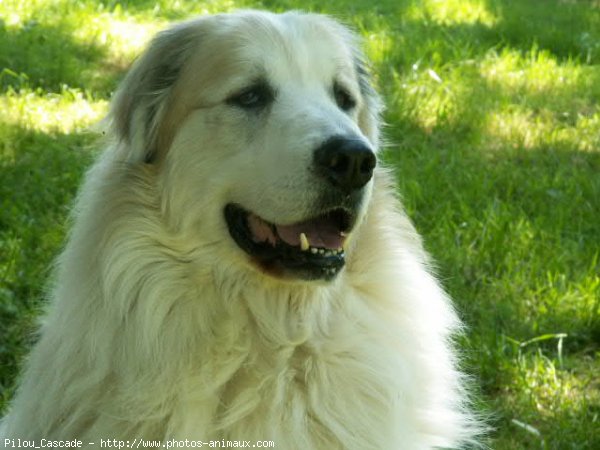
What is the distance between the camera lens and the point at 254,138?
3.40 meters

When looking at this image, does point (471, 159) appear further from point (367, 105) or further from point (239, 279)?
point (239, 279)

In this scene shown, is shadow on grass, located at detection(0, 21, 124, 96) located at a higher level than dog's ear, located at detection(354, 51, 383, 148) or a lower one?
lower

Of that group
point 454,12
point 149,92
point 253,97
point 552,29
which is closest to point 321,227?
point 253,97

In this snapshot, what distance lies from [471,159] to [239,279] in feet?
12.0

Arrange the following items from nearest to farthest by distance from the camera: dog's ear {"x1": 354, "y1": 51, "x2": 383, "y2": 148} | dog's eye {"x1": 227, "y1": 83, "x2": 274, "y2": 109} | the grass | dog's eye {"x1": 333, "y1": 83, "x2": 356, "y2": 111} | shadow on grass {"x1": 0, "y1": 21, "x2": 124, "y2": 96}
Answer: dog's eye {"x1": 227, "y1": 83, "x2": 274, "y2": 109}, dog's eye {"x1": 333, "y1": 83, "x2": 356, "y2": 111}, dog's ear {"x1": 354, "y1": 51, "x2": 383, "y2": 148}, the grass, shadow on grass {"x1": 0, "y1": 21, "x2": 124, "y2": 96}

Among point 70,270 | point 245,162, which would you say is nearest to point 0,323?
point 70,270

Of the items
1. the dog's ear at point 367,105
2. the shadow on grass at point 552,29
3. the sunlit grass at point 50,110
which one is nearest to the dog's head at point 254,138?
the dog's ear at point 367,105

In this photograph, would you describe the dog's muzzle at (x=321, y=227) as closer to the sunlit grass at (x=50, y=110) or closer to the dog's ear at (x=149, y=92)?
the dog's ear at (x=149, y=92)

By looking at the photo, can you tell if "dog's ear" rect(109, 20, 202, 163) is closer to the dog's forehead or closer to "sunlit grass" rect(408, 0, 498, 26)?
the dog's forehead

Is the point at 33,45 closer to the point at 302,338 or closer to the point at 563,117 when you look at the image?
the point at 563,117

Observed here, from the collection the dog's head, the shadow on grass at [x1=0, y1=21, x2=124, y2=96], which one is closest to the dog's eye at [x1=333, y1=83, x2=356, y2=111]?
the dog's head

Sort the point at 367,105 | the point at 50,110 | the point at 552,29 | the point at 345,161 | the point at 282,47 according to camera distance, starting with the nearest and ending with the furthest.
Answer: the point at 345,161 → the point at 282,47 → the point at 367,105 → the point at 50,110 → the point at 552,29

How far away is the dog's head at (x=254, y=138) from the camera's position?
3217 millimetres

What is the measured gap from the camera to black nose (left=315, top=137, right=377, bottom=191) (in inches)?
123
